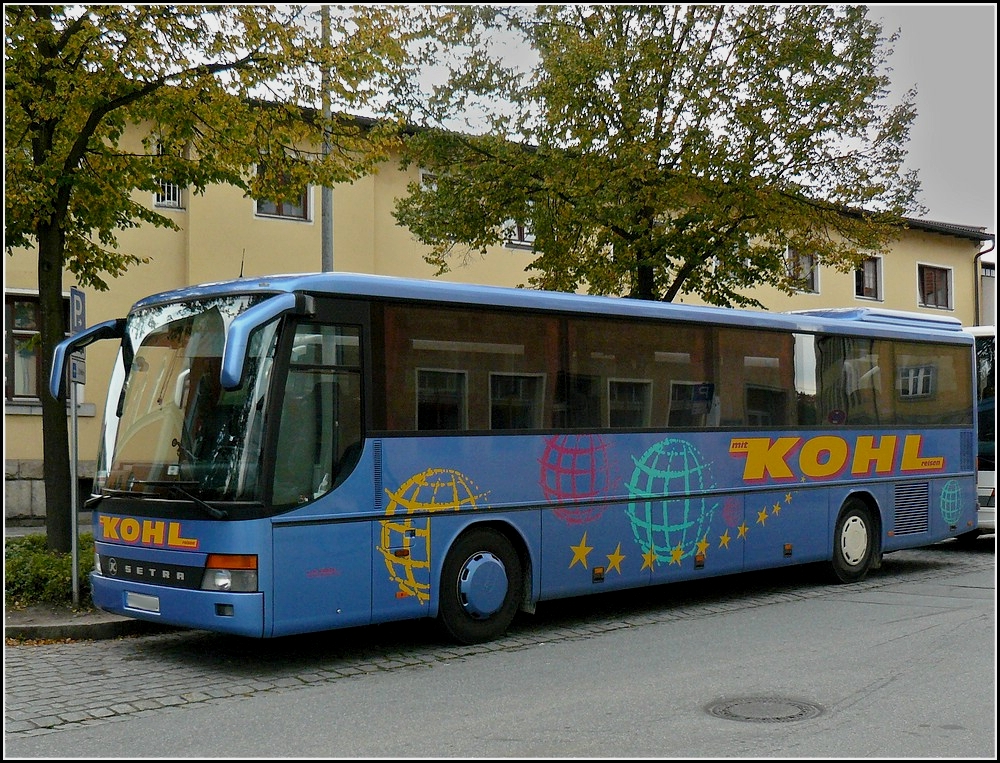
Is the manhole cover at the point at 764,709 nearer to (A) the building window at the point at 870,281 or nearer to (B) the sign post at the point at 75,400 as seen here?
(B) the sign post at the point at 75,400

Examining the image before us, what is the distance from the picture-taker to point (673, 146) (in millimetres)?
16922

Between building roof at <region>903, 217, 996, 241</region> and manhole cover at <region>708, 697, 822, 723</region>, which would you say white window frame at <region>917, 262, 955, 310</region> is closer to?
building roof at <region>903, 217, 996, 241</region>

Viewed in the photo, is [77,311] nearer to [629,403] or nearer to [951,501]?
[629,403]

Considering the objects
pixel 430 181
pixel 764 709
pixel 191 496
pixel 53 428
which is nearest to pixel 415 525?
pixel 191 496

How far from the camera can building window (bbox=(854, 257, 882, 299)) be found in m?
34.6

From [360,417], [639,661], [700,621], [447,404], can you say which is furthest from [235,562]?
[700,621]

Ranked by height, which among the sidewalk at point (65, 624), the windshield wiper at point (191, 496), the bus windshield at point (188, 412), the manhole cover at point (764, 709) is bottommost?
the manhole cover at point (764, 709)

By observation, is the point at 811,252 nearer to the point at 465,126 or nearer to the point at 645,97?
the point at 645,97

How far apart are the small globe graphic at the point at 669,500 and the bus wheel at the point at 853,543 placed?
2554 mm

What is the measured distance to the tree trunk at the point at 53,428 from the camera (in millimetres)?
11719

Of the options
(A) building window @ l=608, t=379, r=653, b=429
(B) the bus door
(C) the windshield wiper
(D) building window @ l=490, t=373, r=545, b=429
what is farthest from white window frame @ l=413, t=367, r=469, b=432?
(C) the windshield wiper

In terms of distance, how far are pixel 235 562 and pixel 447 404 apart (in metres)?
2.22

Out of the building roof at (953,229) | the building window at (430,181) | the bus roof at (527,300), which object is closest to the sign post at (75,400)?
the bus roof at (527,300)

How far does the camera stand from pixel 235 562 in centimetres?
830
